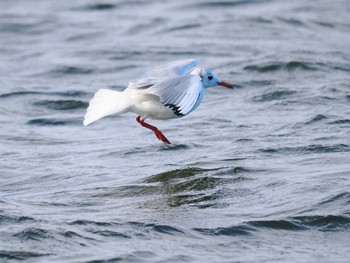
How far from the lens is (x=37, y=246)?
6934mm

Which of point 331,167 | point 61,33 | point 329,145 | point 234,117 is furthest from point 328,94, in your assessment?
point 61,33

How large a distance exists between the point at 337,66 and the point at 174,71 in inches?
195

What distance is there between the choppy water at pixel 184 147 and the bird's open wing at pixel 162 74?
79cm

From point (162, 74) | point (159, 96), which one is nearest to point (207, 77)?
point (162, 74)

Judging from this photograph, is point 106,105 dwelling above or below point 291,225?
above

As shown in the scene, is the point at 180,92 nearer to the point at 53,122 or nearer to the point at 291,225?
the point at 291,225

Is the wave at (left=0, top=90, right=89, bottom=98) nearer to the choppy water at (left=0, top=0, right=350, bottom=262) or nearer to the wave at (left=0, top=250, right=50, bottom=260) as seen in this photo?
the choppy water at (left=0, top=0, right=350, bottom=262)

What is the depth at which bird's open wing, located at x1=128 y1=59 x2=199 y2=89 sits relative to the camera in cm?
946

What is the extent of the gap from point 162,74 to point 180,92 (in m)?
0.85

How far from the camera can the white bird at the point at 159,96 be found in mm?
8859

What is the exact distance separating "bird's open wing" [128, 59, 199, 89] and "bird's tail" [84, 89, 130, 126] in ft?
0.62

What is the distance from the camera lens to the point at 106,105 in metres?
9.30

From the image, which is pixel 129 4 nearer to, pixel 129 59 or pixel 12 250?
pixel 129 59

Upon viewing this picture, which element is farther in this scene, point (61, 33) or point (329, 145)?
point (61, 33)
